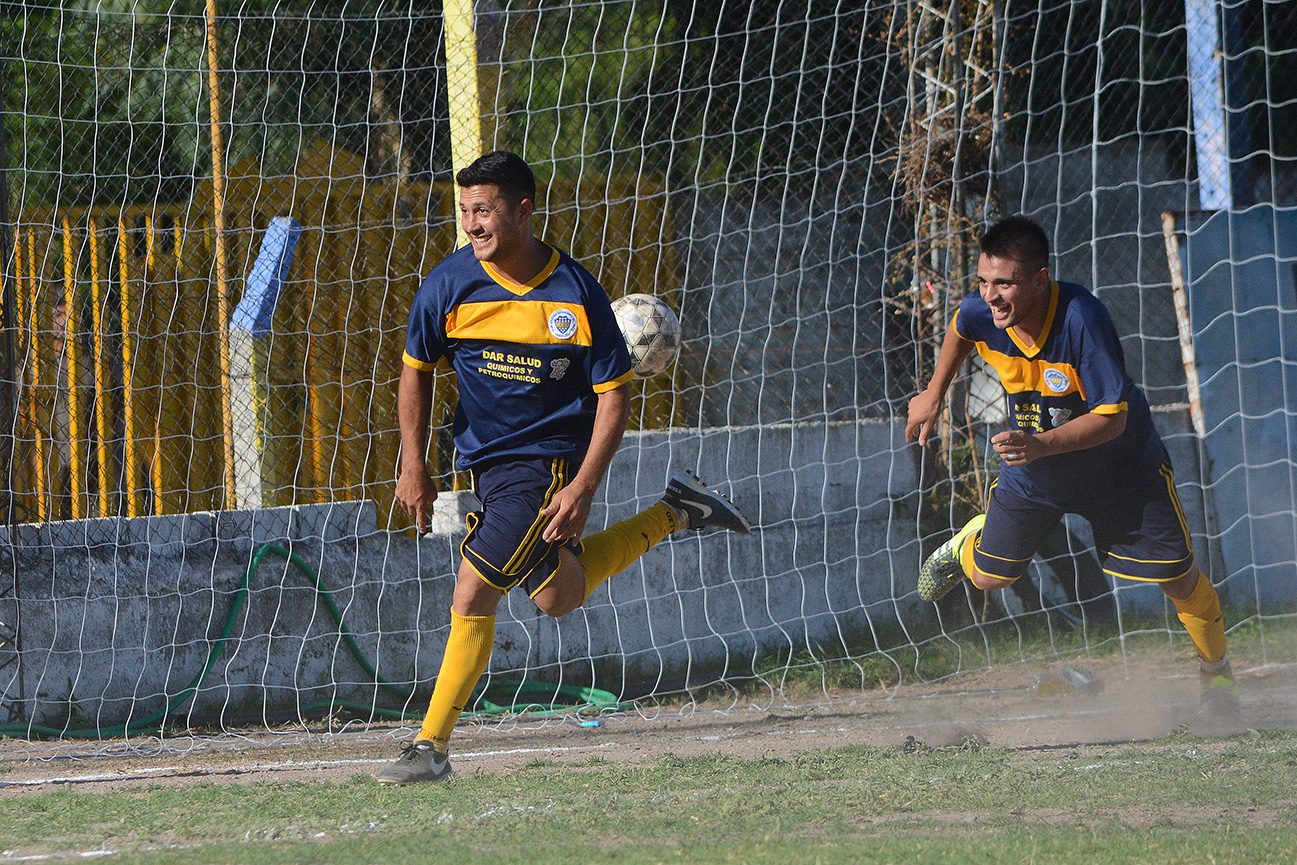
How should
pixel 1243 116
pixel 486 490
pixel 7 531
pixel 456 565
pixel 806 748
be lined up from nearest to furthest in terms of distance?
pixel 486 490 < pixel 806 748 < pixel 7 531 < pixel 456 565 < pixel 1243 116

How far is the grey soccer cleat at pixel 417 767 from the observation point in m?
3.92

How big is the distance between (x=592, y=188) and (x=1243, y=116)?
14.5 feet

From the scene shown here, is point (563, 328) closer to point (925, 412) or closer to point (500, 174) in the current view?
point (500, 174)

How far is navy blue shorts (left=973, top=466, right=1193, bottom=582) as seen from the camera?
4.52 metres

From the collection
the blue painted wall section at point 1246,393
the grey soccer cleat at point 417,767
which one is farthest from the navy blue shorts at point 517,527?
the blue painted wall section at point 1246,393

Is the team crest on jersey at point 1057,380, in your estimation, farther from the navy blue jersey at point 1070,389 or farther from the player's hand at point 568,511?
the player's hand at point 568,511

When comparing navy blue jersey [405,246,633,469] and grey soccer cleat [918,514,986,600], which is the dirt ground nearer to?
grey soccer cleat [918,514,986,600]

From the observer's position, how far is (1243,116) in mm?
8328

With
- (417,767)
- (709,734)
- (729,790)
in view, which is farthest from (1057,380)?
(417,767)

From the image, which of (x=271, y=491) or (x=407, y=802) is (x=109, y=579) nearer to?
(x=271, y=491)

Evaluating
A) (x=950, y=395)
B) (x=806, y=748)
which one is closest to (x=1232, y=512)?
(x=950, y=395)

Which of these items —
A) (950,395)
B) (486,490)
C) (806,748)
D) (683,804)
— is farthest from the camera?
(950,395)

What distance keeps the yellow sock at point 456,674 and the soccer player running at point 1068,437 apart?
5.45 feet

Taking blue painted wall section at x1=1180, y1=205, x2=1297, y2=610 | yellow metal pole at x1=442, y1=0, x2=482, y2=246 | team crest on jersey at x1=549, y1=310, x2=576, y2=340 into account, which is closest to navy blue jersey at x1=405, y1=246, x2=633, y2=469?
team crest on jersey at x1=549, y1=310, x2=576, y2=340
